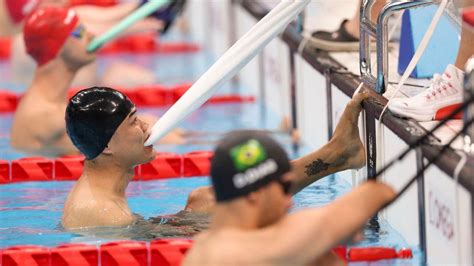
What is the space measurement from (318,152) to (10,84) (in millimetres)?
4375

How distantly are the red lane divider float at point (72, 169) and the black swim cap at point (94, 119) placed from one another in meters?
1.12

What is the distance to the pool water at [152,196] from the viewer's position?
15.8 ft

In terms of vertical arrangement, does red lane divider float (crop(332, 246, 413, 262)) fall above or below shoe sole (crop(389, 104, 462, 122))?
below

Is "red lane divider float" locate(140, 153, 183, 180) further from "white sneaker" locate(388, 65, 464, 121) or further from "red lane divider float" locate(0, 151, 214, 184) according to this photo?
"white sneaker" locate(388, 65, 464, 121)

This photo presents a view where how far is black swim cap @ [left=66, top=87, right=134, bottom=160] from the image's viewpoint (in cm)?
479

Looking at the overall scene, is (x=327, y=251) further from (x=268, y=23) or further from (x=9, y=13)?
(x=9, y=13)

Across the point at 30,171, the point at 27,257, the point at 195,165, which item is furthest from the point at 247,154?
the point at 30,171

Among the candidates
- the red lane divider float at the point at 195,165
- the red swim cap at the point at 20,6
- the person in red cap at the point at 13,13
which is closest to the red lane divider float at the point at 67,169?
the red lane divider float at the point at 195,165

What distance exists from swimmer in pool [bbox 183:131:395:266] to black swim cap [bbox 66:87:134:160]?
1.37 metres

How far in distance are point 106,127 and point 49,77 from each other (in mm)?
1927

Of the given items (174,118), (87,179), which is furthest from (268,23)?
(87,179)

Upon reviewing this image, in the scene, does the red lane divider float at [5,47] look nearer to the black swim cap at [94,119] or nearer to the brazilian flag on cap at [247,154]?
the black swim cap at [94,119]

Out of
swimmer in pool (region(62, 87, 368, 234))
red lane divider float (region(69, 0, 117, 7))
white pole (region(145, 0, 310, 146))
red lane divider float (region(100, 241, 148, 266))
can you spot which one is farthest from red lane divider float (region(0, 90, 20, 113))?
red lane divider float (region(100, 241, 148, 266))

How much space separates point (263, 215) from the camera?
345cm
